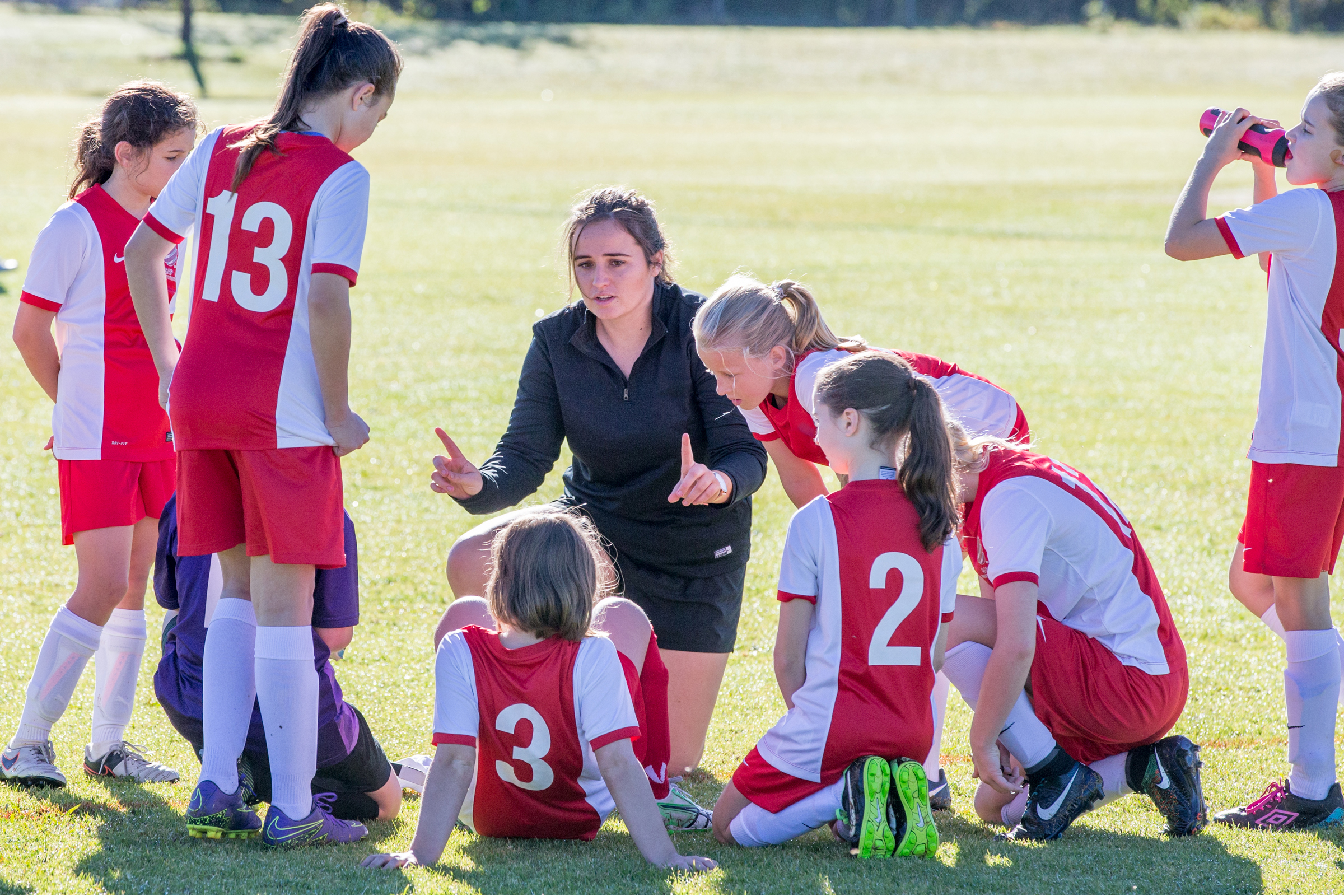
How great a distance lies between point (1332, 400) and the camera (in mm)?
3605

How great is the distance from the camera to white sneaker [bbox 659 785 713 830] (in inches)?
141

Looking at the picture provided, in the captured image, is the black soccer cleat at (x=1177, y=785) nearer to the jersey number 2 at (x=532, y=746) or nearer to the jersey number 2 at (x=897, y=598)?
the jersey number 2 at (x=897, y=598)

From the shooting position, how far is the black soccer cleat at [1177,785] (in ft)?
11.0

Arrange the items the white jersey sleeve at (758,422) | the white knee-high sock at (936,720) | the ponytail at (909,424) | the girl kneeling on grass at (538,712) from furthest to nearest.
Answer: the white jersey sleeve at (758,422)
the white knee-high sock at (936,720)
the ponytail at (909,424)
the girl kneeling on grass at (538,712)

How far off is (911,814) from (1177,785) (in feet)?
2.54

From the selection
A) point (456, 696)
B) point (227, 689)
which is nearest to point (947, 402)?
point (456, 696)

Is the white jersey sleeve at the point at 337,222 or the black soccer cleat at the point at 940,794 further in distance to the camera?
the black soccer cleat at the point at 940,794

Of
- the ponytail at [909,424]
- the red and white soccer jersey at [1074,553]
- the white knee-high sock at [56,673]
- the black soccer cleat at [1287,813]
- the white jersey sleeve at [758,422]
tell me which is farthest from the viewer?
the white jersey sleeve at [758,422]

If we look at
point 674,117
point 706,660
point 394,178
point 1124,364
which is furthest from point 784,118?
point 706,660

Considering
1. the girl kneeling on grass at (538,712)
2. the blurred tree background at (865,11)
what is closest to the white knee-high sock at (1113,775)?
the girl kneeling on grass at (538,712)

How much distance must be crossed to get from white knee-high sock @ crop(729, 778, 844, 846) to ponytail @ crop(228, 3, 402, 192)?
6.33 feet

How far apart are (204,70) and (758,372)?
4901 cm

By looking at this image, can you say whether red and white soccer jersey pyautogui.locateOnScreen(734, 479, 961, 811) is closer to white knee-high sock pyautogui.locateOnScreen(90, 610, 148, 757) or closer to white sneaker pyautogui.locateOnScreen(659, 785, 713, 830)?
white sneaker pyautogui.locateOnScreen(659, 785, 713, 830)

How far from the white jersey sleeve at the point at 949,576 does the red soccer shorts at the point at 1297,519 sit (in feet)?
3.12
